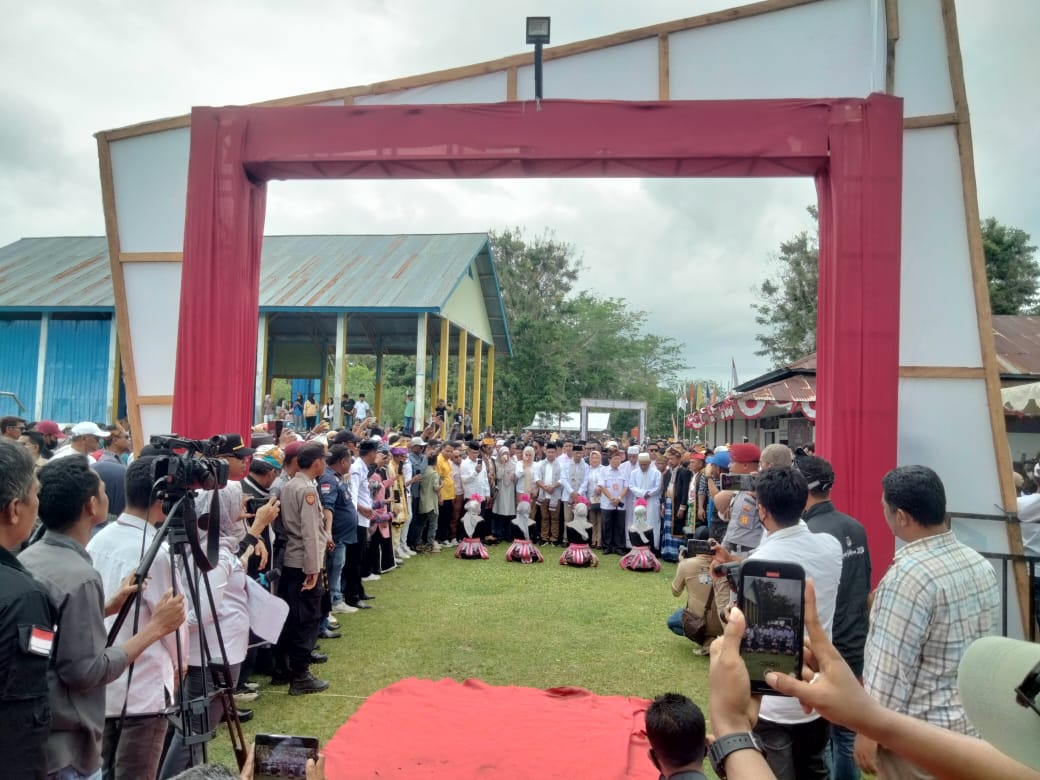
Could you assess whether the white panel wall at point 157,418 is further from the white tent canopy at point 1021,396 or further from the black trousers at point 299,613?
the white tent canopy at point 1021,396

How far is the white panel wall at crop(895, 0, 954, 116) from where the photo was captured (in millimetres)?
5656

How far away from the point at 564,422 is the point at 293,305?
1903cm

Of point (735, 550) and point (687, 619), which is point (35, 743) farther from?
point (687, 619)

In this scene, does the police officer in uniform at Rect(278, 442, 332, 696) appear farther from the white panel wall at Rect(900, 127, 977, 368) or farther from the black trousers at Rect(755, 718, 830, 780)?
the white panel wall at Rect(900, 127, 977, 368)

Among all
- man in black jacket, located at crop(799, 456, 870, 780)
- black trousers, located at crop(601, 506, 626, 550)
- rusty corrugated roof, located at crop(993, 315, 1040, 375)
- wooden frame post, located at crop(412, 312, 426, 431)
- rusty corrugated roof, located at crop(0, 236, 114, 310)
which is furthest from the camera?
rusty corrugated roof, located at crop(0, 236, 114, 310)

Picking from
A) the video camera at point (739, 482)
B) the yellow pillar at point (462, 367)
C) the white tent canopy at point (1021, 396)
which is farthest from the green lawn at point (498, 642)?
the yellow pillar at point (462, 367)

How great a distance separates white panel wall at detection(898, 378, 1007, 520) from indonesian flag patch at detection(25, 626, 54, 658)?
215 inches

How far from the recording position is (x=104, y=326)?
16.8 meters

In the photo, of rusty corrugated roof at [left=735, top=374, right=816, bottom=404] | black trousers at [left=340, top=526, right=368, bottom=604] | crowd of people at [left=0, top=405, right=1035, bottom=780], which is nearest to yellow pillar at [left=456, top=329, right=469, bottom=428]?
rusty corrugated roof at [left=735, top=374, right=816, bottom=404]

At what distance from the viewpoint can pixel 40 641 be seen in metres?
1.74

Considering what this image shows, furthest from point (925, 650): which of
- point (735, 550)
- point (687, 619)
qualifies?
point (687, 619)

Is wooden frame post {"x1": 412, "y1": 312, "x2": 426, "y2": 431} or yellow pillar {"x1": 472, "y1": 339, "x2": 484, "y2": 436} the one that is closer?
wooden frame post {"x1": 412, "y1": 312, "x2": 426, "y2": 431}

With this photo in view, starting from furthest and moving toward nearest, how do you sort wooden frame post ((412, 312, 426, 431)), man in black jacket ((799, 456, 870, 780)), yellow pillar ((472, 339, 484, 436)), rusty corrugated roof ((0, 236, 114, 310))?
yellow pillar ((472, 339, 484, 436)), rusty corrugated roof ((0, 236, 114, 310)), wooden frame post ((412, 312, 426, 431)), man in black jacket ((799, 456, 870, 780))

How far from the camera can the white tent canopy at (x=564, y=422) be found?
3139cm
